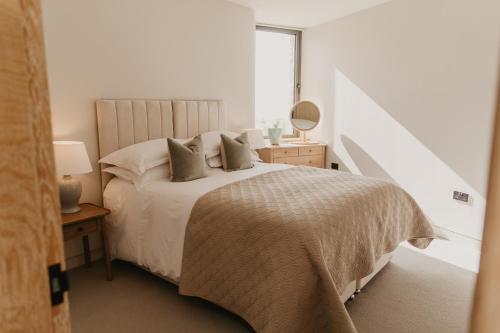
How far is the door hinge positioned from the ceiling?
3948mm

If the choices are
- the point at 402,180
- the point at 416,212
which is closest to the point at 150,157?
the point at 416,212

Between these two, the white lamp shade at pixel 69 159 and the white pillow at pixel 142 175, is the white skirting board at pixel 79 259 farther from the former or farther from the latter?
the white lamp shade at pixel 69 159

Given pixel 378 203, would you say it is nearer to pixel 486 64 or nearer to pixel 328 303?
pixel 328 303

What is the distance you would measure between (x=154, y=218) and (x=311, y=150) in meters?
2.72

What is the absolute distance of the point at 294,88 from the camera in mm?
5168

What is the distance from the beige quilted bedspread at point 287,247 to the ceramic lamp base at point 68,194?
100 cm

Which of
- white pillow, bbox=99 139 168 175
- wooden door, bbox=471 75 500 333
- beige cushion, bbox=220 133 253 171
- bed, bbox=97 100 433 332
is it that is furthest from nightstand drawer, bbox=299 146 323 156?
wooden door, bbox=471 75 500 333

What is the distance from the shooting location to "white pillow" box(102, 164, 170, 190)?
271 centimetres

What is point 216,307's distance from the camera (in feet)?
7.53

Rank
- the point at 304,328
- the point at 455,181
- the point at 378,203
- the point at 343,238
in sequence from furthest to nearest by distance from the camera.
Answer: the point at 455,181
the point at 378,203
the point at 343,238
the point at 304,328

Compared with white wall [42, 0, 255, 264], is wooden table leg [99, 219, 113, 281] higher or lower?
lower

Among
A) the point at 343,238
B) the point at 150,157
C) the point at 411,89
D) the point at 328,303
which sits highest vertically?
the point at 411,89

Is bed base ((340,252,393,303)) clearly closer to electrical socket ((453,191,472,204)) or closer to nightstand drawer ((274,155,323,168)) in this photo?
electrical socket ((453,191,472,204))

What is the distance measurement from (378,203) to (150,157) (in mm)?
1792
